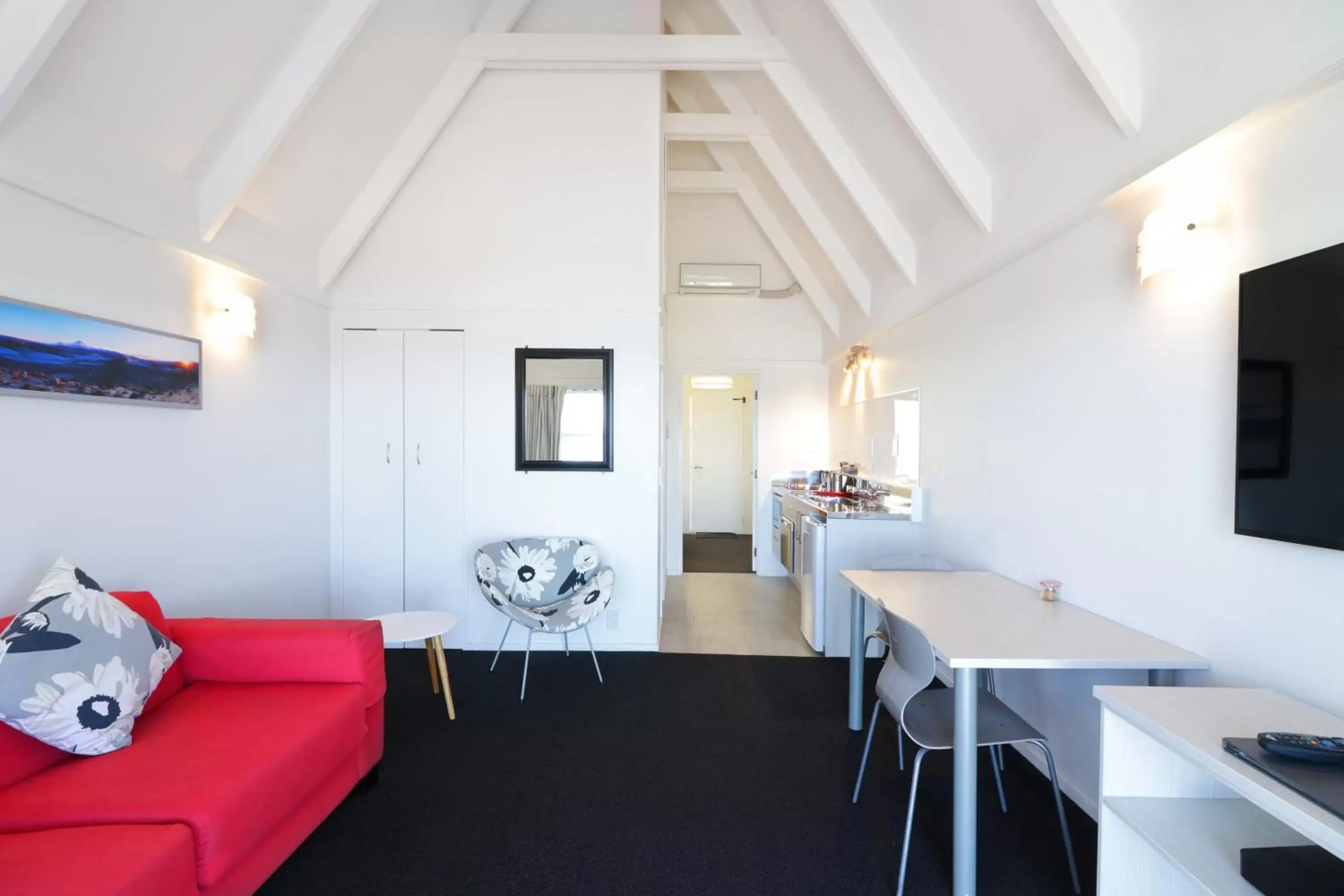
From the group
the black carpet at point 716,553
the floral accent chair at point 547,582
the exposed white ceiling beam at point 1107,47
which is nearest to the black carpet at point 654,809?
the floral accent chair at point 547,582

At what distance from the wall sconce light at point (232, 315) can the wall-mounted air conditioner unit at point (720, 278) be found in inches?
149

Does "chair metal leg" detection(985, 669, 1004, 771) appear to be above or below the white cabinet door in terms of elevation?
below

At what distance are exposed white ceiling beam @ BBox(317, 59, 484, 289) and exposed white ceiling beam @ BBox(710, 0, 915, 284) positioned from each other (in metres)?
1.76

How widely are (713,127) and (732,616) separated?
12.4ft

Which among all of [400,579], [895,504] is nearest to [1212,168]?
[895,504]

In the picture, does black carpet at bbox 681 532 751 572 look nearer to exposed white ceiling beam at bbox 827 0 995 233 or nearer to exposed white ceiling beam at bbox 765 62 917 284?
exposed white ceiling beam at bbox 765 62 917 284

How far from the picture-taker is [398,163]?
11.9 ft

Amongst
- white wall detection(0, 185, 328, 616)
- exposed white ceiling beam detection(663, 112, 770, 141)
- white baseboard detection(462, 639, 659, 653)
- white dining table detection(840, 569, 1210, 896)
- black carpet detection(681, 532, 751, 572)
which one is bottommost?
black carpet detection(681, 532, 751, 572)

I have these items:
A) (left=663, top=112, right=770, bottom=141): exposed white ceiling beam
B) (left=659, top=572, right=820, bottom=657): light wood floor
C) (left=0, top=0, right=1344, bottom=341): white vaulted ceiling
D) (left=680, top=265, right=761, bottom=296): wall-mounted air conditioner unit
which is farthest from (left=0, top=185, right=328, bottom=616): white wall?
(left=680, top=265, right=761, bottom=296): wall-mounted air conditioner unit

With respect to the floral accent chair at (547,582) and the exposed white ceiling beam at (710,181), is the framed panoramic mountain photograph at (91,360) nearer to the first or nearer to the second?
the floral accent chair at (547,582)

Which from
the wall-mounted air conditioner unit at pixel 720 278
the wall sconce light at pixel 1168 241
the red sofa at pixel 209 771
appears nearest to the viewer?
the red sofa at pixel 209 771

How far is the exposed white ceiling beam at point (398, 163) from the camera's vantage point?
3625 millimetres

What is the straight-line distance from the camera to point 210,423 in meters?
2.89

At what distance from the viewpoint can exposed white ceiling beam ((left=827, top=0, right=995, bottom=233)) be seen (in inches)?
108
